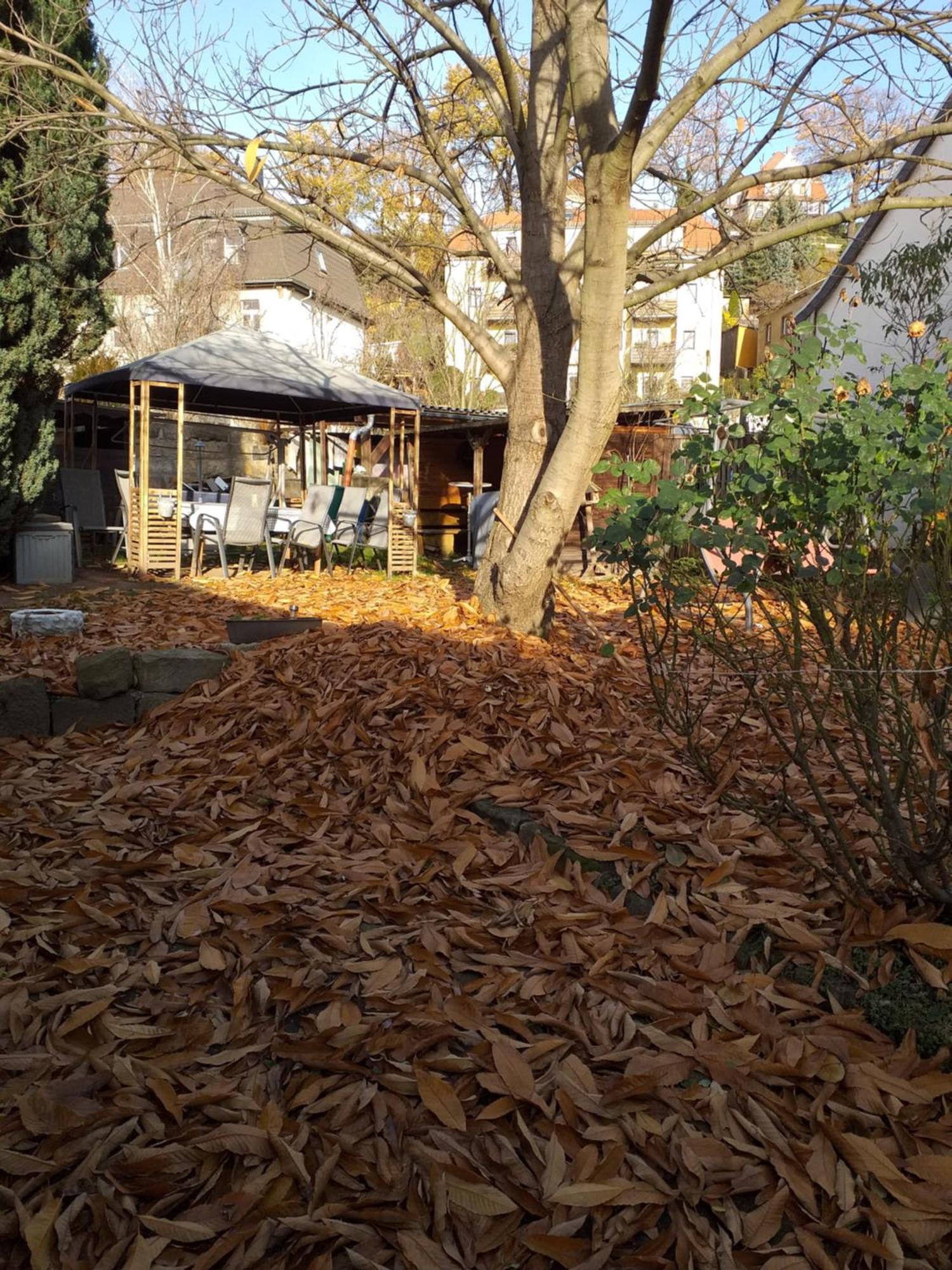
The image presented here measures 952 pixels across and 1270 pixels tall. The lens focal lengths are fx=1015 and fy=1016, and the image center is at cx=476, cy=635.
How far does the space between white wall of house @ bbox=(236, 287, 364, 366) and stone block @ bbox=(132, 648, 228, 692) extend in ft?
98.3

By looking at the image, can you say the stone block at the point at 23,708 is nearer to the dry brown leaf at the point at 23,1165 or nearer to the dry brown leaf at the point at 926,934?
the dry brown leaf at the point at 23,1165

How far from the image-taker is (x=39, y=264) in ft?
30.9

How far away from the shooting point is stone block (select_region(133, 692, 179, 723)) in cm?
464

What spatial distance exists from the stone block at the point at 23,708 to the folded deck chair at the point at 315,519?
21.8ft

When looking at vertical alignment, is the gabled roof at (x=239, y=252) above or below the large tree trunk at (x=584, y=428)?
above

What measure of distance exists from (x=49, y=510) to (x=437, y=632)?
8150 mm

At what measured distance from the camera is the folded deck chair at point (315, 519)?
11.1 meters

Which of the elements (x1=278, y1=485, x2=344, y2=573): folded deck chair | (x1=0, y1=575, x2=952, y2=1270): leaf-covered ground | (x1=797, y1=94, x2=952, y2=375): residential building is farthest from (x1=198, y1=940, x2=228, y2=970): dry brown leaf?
(x1=797, y1=94, x2=952, y2=375): residential building

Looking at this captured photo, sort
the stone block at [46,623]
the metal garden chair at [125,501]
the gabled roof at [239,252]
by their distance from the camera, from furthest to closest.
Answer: the gabled roof at [239,252] < the metal garden chair at [125,501] < the stone block at [46,623]

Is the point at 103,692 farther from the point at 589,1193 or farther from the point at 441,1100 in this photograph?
the point at 589,1193

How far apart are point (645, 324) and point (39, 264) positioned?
2332 centimetres

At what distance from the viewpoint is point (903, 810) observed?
3.19 m

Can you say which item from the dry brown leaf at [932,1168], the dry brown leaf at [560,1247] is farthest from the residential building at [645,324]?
the dry brown leaf at [560,1247]

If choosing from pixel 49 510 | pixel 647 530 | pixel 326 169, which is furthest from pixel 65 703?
pixel 49 510
